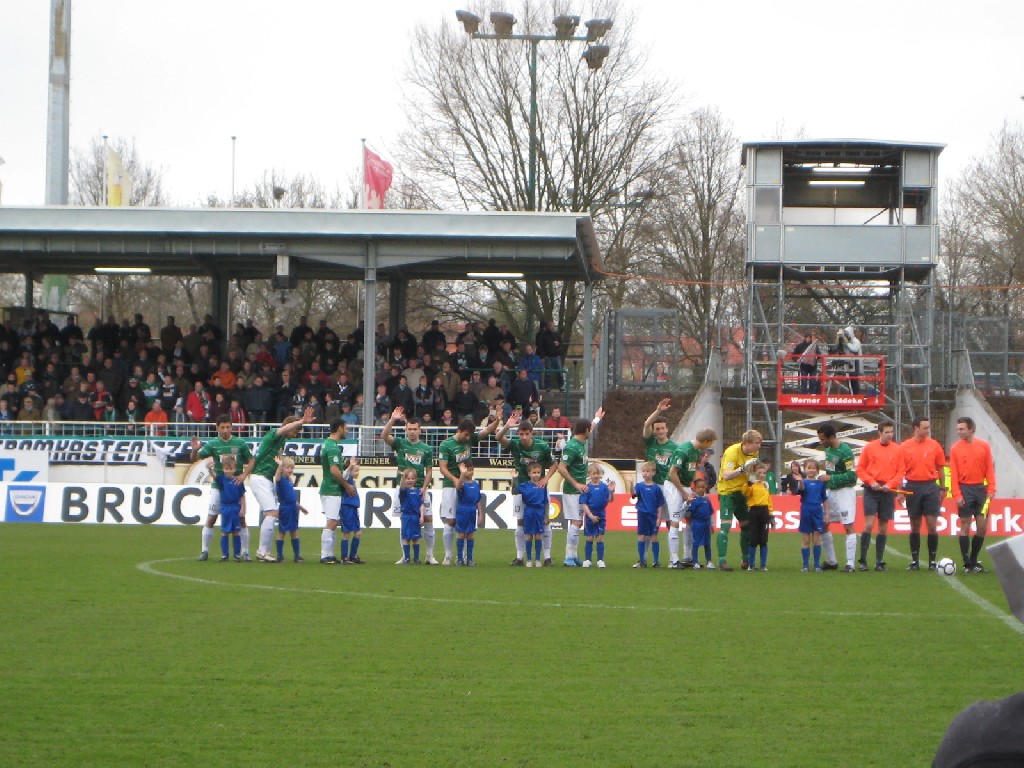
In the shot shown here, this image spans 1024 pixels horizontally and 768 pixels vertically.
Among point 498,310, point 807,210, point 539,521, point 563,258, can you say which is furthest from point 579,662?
point 498,310

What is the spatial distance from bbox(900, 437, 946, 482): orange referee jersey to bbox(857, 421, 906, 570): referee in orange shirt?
106 millimetres

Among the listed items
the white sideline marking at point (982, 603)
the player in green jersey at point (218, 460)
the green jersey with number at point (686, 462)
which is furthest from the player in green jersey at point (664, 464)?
the player in green jersey at point (218, 460)

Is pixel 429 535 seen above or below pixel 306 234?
below

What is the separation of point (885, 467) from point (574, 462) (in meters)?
3.94

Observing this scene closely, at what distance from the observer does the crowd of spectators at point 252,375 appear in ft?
98.1

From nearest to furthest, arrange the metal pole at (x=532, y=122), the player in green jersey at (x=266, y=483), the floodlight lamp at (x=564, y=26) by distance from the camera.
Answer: the player in green jersey at (x=266, y=483)
the floodlight lamp at (x=564, y=26)
the metal pole at (x=532, y=122)

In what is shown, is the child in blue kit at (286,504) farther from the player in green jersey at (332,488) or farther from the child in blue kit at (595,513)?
the child in blue kit at (595,513)

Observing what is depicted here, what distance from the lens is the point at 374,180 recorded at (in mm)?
32469

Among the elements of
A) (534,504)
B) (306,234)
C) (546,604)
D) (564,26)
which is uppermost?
(564,26)

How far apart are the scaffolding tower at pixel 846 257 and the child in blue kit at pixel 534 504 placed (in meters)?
15.4

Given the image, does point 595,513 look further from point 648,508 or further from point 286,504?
point 286,504

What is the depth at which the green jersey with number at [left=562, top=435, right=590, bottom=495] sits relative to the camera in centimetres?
1703

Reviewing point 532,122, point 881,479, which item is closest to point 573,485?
point 881,479

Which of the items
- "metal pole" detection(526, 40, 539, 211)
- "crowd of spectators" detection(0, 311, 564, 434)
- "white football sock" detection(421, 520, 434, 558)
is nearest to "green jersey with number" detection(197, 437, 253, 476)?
"white football sock" detection(421, 520, 434, 558)
